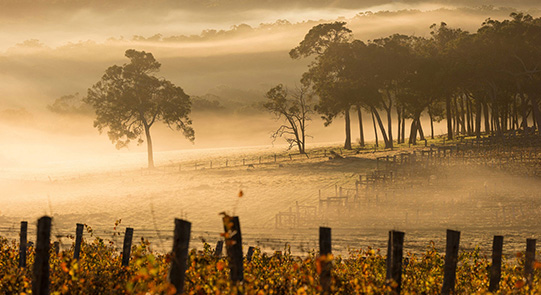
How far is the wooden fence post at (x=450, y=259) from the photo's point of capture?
11.2 metres

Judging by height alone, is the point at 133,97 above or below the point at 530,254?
above

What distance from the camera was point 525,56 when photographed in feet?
220

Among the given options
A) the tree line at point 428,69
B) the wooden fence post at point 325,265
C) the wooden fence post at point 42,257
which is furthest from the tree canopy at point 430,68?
the wooden fence post at point 42,257

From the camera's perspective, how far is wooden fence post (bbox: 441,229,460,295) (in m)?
11.2

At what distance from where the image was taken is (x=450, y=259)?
37.9ft

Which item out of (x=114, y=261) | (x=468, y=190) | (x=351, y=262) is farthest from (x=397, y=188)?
(x=114, y=261)

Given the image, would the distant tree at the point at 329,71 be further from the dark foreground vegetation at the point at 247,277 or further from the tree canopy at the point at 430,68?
the dark foreground vegetation at the point at 247,277

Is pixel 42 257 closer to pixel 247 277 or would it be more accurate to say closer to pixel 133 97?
pixel 247 277

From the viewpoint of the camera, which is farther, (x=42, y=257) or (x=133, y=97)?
(x=133, y=97)

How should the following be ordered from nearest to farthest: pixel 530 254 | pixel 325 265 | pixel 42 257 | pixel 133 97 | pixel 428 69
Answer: pixel 325 265 < pixel 42 257 < pixel 530 254 < pixel 428 69 < pixel 133 97

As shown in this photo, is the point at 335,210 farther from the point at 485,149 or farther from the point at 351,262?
the point at 485,149

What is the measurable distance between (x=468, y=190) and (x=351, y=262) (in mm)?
23932

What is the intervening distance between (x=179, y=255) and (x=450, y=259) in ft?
17.2

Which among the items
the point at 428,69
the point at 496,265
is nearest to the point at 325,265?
the point at 496,265
